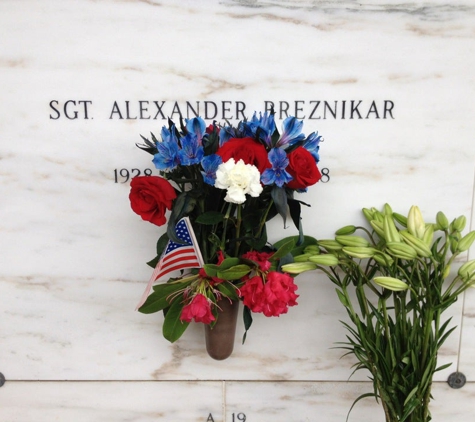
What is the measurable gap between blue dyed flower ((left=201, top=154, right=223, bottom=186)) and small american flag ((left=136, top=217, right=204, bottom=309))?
98mm

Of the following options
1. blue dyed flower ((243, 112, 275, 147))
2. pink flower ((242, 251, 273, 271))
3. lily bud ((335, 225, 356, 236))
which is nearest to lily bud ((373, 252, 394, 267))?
lily bud ((335, 225, 356, 236))

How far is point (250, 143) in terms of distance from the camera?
0.85m

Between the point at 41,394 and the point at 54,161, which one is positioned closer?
the point at 54,161

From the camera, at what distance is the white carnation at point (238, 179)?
81 centimetres

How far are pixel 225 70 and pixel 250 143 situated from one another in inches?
9.2

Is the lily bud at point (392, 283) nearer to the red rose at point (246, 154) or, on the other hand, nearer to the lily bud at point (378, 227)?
the lily bud at point (378, 227)

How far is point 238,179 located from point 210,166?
0.21 feet

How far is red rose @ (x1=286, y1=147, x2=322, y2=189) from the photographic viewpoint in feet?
2.74

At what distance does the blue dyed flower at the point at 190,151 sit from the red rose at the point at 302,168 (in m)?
0.17

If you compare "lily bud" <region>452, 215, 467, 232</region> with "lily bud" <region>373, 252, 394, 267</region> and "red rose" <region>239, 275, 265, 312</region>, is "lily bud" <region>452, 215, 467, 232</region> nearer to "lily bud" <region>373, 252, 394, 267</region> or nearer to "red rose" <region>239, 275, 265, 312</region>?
"lily bud" <region>373, 252, 394, 267</region>

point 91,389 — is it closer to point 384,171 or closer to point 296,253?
point 296,253

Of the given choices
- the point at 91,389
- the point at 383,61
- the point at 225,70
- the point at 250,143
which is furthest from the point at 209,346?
the point at 383,61

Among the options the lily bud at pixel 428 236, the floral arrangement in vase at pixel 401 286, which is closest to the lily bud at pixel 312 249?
the floral arrangement in vase at pixel 401 286

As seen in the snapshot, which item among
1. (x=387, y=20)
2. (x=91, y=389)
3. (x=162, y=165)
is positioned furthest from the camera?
(x=91, y=389)
